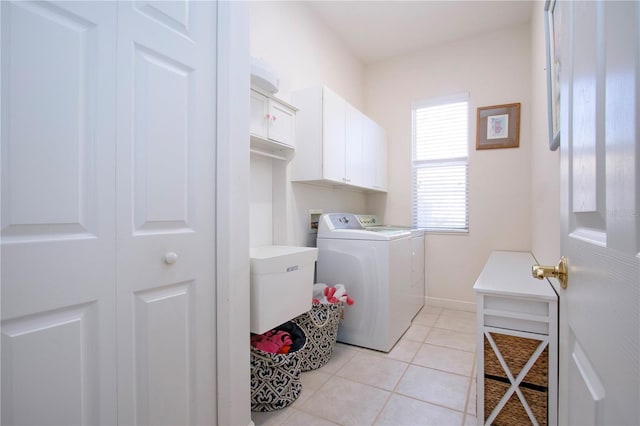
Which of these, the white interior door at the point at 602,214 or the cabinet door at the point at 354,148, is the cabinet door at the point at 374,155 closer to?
the cabinet door at the point at 354,148

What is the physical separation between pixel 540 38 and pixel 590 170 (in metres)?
2.42

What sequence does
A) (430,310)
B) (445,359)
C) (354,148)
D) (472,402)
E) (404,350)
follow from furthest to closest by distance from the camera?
(430,310) → (354,148) → (404,350) → (445,359) → (472,402)

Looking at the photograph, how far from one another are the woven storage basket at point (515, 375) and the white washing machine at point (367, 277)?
0.90 m

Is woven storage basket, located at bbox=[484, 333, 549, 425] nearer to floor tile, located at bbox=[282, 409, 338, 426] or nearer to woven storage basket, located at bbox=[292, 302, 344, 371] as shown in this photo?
floor tile, located at bbox=[282, 409, 338, 426]

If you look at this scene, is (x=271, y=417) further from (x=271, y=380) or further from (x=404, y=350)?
(x=404, y=350)

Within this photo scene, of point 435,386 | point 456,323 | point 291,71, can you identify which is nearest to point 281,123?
point 291,71

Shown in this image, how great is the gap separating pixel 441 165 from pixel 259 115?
2292 millimetres

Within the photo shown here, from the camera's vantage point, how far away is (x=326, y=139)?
2387mm

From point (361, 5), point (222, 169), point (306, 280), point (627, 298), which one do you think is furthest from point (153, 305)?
point (361, 5)

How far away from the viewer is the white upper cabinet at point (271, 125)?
1896 mm

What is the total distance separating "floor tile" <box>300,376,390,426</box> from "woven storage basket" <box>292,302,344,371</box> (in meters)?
0.20

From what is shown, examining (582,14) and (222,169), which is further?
(222,169)

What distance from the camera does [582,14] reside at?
57 centimetres

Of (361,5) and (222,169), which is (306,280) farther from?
(361,5)
